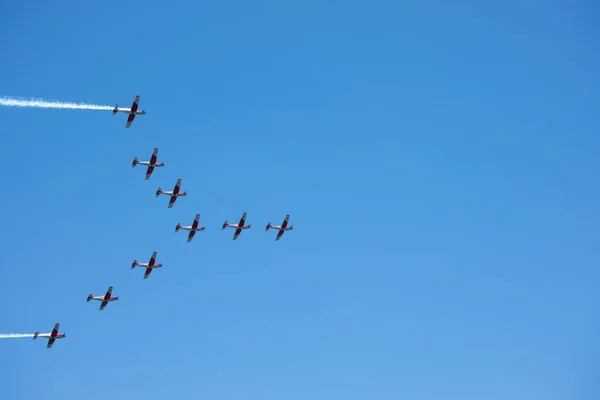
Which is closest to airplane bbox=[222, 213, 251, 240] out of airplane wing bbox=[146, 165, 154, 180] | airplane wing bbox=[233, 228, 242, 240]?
airplane wing bbox=[233, 228, 242, 240]

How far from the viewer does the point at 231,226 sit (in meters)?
170

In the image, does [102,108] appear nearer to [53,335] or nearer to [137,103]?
[137,103]

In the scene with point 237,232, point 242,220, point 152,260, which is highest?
point 242,220

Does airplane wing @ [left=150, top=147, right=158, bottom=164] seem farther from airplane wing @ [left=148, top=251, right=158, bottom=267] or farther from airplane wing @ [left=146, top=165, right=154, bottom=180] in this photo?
airplane wing @ [left=148, top=251, right=158, bottom=267]

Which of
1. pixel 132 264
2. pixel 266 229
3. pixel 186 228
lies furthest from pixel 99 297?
pixel 266 229

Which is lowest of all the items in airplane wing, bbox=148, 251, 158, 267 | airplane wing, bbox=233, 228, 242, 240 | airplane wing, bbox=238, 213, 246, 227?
airplane wing, bbox=148, 251, 158, 267

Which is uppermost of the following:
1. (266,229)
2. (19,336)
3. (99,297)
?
(266,229)

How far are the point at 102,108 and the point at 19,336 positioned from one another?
115 ft

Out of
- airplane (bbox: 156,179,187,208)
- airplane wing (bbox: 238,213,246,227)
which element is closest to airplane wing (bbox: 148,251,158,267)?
airplane (bbox: 156,179,187,208)

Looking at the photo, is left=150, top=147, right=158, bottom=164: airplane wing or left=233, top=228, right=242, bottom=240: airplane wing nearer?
left=150, top=147, right=158, bottom=164: airplane wing

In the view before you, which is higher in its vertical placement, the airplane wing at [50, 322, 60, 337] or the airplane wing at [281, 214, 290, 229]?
the airplane wing at [281, 214, 290, 229]

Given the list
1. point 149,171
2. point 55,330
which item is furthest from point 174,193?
point 55,330

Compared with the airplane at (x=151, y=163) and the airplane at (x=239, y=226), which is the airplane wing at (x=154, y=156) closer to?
the airplane at (x=151, y=163)

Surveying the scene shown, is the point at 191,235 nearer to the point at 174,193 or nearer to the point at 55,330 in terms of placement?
the point at 174,193
